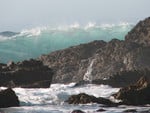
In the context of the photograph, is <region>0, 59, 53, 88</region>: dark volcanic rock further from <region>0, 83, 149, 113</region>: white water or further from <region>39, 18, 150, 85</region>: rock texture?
<region>39, 18, 150, 85</region>: rock texture

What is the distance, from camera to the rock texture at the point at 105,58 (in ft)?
440

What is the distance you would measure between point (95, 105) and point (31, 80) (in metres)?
31.2

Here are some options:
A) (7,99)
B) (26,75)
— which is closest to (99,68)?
(26,75)

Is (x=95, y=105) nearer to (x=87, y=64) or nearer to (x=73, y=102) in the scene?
(x=73, y=102)

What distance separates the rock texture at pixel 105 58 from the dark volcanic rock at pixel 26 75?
36530 millimetres

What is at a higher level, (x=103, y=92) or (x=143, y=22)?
(x=143, y=22)

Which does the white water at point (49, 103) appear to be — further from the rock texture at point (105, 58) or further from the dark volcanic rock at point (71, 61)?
the dark volcanic rock at point (71, 61)

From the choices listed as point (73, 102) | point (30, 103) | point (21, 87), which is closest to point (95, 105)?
point (73, 102)

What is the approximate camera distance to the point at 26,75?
89250 mm

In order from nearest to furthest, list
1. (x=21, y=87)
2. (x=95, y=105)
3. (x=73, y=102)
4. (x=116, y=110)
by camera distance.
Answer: (x=116, y=110)
(x=95, y=105)
(x=73, y=102)
(x=21, y=87)

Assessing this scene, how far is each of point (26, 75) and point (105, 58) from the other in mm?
61669

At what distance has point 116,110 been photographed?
55.6 metres

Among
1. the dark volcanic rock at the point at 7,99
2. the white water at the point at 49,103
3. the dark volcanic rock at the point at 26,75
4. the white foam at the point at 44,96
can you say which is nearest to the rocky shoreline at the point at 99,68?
the dark volcanic rock at the point at 26,75

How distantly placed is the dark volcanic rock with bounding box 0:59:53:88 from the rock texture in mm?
36530
